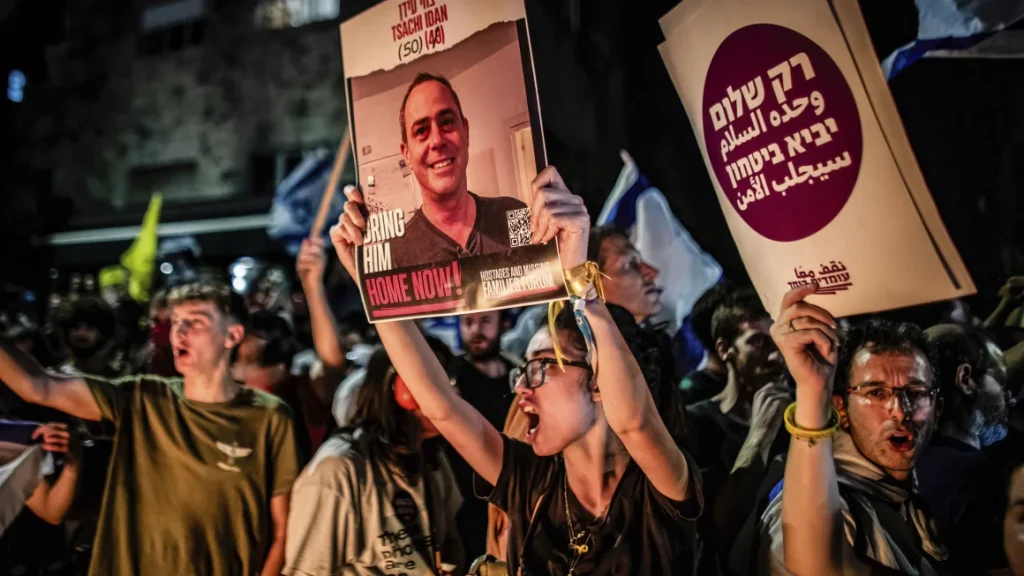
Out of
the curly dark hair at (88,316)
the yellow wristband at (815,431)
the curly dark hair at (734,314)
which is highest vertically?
the curly dark hair at (88,316)

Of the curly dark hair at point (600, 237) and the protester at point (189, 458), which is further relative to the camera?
the protester at point (189, 458)

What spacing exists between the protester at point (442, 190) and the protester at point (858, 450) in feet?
2.97

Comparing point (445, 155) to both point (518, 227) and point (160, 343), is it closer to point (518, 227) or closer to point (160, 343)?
point (518, 227)

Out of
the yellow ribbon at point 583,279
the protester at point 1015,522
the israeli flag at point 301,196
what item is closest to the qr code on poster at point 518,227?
the yellow ribbon at point 583,279

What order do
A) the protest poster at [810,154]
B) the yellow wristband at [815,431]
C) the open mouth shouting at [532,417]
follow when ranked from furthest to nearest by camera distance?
the open mouth shouting at [532,417], the yellow wristband at [815,431], the protest poster at [810,154]

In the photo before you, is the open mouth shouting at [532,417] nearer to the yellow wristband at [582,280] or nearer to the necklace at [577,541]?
the necklace at [577,541]

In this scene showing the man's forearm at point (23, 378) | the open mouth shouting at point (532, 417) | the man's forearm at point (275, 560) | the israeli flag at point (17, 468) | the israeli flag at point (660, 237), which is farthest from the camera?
the israeli flag at point (17, 468)

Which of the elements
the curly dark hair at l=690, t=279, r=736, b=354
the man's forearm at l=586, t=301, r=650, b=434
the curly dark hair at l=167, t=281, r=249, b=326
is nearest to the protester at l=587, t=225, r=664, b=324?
the curly dark hair at l=690, t=279, r=736, b=354

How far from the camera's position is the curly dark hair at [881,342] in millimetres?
2131

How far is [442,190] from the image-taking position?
2.60 meters

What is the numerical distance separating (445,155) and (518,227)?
36 cm

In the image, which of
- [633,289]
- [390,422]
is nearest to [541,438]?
[633,289]

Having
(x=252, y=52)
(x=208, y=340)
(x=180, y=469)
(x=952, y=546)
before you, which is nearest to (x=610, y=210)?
(x=952, y=546)

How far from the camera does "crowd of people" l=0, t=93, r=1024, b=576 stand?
2100 millimetres
